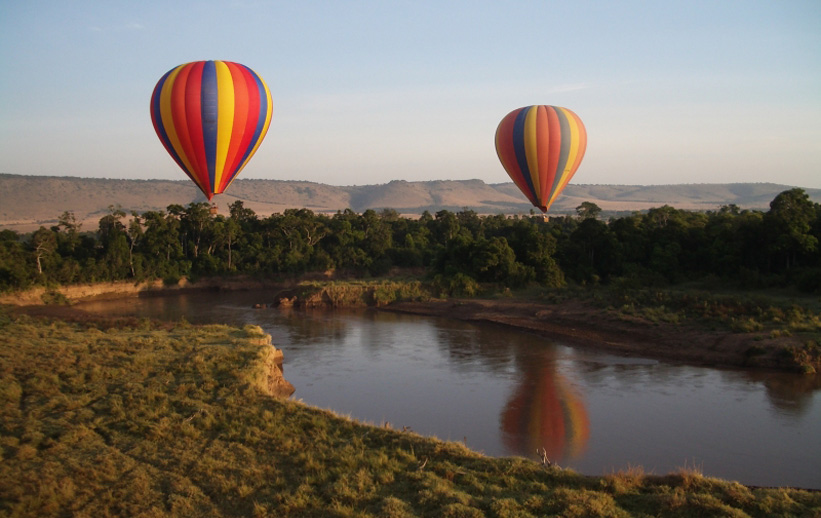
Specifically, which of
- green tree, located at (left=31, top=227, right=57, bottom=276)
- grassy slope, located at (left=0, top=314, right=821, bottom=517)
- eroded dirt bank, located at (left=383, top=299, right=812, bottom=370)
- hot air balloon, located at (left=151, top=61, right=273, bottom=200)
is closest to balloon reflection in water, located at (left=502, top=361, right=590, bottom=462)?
grassy slope, located at (left=0, top=314, right=821, bottom=517)

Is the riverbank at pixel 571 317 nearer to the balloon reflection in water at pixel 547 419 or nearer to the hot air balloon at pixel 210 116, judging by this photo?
the balloon reflection in water at pixel 547 419

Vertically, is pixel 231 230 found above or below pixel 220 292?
above

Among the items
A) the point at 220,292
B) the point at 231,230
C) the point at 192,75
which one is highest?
the point at 192,75

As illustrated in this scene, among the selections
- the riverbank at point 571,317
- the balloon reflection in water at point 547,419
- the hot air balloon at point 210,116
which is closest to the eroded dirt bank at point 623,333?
the riverbank at point 571,317

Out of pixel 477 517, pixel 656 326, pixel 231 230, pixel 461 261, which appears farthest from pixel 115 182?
pixel 477 517

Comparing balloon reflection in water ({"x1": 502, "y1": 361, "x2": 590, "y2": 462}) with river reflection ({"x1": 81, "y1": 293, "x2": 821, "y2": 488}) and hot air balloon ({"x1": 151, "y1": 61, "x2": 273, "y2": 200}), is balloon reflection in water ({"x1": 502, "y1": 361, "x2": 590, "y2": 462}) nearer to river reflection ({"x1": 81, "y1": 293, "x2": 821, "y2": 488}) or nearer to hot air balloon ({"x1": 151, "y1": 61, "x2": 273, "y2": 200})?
river reflection ({"x1": 81, "y1": 293, "x2": 821, "y2": 488})

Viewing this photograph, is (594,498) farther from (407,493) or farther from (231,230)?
(231,230)
